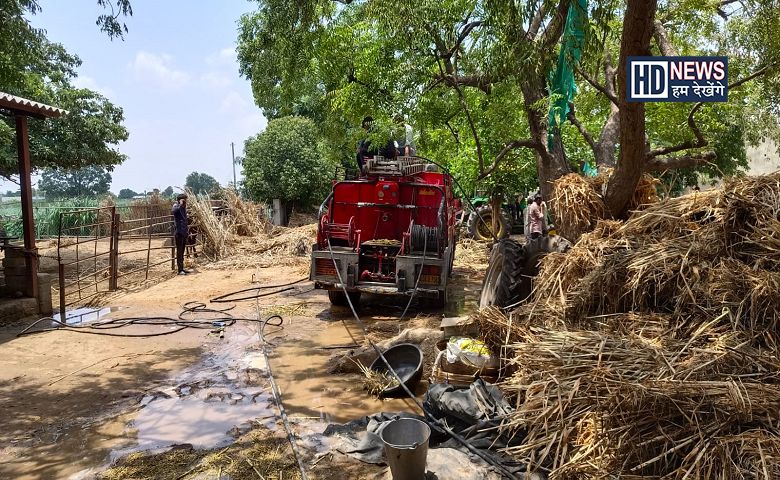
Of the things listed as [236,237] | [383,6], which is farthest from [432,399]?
[236,237]

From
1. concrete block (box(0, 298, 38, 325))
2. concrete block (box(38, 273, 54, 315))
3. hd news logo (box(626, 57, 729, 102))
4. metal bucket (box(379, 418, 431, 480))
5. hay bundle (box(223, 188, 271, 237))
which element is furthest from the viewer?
hay bundle (box(223, 188, 271, 237))

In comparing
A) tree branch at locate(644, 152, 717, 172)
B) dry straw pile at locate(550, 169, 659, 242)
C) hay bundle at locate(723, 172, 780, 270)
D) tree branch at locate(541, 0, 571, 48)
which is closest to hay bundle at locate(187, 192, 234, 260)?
dry straw pile at locate(550, 169, 659, 242)

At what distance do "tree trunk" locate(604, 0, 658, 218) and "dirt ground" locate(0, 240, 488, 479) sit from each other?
3172 millimetres

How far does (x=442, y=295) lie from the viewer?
814 cm

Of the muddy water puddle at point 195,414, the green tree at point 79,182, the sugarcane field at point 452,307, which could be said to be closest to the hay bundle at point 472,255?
the sugarcane field at point 452,307

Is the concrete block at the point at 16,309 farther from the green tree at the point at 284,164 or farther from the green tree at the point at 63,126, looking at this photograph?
the green tree at the point at 284,164

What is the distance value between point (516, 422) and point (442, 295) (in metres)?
4.74

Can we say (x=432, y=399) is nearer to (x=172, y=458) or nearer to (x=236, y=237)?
(x=172, y=458)

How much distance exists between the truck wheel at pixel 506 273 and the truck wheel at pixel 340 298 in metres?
2.54

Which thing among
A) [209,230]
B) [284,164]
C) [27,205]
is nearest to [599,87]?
[27,205]

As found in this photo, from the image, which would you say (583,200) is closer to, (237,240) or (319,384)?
(319,384)

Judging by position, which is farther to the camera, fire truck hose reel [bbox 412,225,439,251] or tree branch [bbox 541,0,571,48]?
fire truck hose reel [bbox 412,225,439,251]

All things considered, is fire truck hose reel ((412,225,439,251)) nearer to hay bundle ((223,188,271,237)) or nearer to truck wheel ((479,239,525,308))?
truck wheel ((479,239,525,308))

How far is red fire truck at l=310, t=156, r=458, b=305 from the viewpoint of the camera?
25.6 ft
